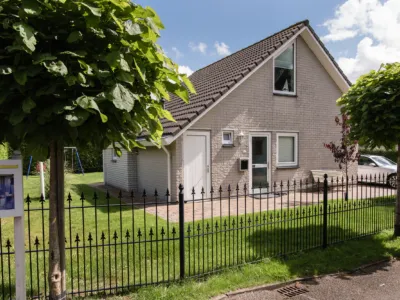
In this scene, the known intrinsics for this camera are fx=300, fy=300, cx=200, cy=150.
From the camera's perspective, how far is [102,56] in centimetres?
237

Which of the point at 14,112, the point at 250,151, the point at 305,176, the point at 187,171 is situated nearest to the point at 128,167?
the point at 187,171

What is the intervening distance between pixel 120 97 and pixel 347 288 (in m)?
3.93

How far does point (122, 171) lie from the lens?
1255 centimetres

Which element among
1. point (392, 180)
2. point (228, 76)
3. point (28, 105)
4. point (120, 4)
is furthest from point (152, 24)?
point (392, 180)

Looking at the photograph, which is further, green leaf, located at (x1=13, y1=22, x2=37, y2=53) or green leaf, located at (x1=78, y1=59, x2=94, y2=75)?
green leaf, located at (x1=78, y1=59, x2=94, y2=75)

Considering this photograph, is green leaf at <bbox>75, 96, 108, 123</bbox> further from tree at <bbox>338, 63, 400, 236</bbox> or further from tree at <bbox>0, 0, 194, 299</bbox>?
tree at <bbox>338, 63, 400, 236</bbox>

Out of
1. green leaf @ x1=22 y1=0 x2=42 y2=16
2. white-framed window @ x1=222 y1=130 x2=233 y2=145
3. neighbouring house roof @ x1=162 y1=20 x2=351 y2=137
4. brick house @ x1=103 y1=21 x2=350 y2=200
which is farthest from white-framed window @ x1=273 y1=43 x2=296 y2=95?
green leaf @ x1=22 y1=0 x2=42 y2=16

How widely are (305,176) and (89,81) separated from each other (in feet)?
38.0

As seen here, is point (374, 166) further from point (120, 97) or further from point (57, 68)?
point (57, 68)

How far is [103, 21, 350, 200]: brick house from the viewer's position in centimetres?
987

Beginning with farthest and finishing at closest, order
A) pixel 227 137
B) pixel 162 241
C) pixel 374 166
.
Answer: pixel 374 166, pixel 227 137, pixel 162 241

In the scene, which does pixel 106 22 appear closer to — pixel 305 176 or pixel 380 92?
pixel 380 92

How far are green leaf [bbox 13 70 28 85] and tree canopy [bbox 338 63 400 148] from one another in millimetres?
5377

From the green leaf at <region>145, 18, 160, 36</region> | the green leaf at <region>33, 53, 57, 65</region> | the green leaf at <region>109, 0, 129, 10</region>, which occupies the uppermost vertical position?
the green leaf at <region>109, 0, 129, 10</region>
